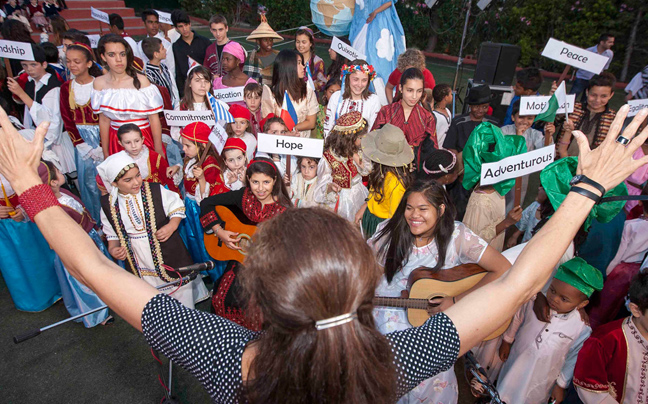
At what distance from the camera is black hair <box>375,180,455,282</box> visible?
258 centimetres

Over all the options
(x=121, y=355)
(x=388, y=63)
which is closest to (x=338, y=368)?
(x=121, y=355)

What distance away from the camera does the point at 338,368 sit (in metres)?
0.94

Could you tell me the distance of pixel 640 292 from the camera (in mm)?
2100

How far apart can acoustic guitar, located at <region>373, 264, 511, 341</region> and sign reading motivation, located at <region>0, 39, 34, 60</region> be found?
4911 millimetres

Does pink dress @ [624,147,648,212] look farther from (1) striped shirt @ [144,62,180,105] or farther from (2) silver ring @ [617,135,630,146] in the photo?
(1) striped shirt @ [144,62,180,105]

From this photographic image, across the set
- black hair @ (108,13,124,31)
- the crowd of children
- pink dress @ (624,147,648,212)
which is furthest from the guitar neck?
black hair @ (108,13,124,31)

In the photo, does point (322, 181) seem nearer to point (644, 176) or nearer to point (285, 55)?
point (285, 55)

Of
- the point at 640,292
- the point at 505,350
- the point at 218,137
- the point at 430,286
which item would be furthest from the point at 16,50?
the point at 640,292

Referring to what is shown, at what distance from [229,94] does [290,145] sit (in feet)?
5.54

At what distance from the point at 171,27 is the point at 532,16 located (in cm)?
1130

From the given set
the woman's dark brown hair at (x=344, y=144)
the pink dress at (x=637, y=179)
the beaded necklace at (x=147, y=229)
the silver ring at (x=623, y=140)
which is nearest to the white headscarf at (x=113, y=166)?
the beaded necklace at (x=147, y=229)

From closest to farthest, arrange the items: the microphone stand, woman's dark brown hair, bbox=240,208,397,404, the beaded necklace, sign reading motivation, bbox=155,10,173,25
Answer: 1. woman's dark brown hair, bbox=240,208,397,404
2. the microphone stand
3. the beaded necklace
4. sign reading motivation, bbox=155,10,173,25

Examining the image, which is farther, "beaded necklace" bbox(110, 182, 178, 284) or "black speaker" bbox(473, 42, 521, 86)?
"black speaker" bbox(473, 42, 521, 86)

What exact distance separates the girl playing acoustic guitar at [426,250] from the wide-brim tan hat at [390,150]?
0.77 metres
